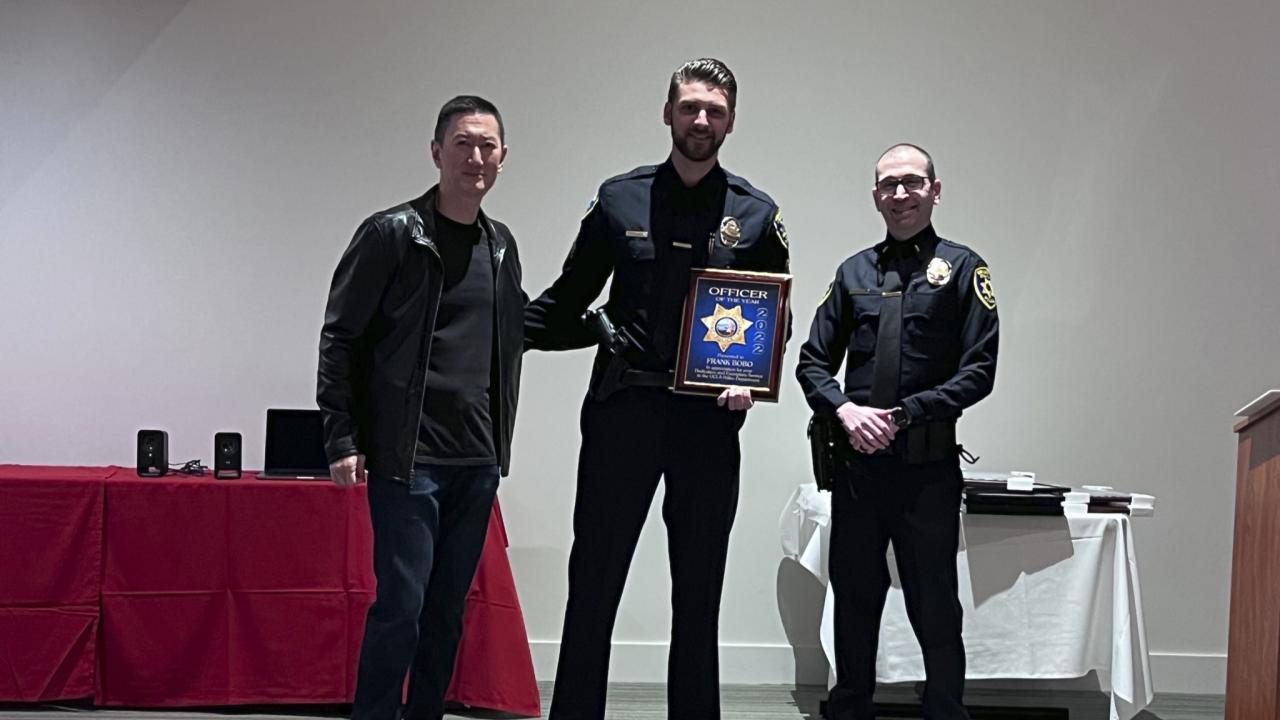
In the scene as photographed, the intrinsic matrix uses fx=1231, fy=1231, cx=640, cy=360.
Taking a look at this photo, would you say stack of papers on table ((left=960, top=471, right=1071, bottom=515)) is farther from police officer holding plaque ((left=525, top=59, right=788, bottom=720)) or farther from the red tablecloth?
the red tablecloth

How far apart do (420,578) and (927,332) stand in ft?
5.04

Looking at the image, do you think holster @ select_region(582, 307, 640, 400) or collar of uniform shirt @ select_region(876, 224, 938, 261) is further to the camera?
collar of uniform shirt @ select_region(876, 224, 938, 261)

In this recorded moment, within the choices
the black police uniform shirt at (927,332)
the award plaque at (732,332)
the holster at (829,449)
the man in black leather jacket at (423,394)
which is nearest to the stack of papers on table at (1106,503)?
the black police uniform shirt at (927,332)

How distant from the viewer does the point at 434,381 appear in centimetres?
270

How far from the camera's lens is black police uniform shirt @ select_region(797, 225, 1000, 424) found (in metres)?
3.28

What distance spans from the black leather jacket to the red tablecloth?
52.1 inches

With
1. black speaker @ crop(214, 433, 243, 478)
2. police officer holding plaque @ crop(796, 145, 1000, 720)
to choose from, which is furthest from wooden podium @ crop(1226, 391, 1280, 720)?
black speaker @ crop(214, 433, 243, 478)

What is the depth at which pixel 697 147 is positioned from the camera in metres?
2.73

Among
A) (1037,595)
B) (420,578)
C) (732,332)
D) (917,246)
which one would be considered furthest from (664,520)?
(1037,595)

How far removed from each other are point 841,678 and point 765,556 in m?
1.33

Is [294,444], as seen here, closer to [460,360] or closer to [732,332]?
[460,360]

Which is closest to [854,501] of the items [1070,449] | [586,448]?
[586,448]

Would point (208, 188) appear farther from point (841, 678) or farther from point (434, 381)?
point (841, 678)

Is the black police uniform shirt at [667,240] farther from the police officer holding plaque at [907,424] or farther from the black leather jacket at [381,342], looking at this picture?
the police officer holding plaque at [907,424]
